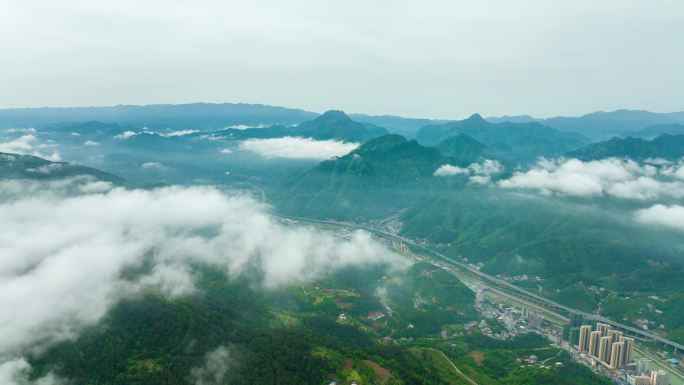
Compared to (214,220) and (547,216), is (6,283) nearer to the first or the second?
(214,220)

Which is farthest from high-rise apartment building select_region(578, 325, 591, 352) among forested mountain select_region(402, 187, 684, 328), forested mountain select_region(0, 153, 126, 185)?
forested mountain select_region(0, 153, 126, 185)

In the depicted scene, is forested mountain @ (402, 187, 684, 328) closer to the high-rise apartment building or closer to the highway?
the highway

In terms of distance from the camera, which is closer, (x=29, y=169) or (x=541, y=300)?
(x=541, y=300)

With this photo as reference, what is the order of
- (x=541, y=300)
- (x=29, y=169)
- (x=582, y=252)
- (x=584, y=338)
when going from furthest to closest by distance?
(x=29, y=169) < (x=582, y=252) < (x=541, y=300) < (x=584, y=338)

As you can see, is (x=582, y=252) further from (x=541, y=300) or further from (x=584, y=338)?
(x=584, y=338)

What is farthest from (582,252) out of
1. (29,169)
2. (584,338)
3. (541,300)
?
(29,169)

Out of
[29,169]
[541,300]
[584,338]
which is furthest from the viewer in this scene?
[29,169]

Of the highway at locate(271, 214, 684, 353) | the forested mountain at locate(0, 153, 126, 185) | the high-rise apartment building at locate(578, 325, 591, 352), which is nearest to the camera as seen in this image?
the high-rise apartment building at locate(578, 325, 591, 352)

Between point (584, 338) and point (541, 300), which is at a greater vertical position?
point (584, 338)

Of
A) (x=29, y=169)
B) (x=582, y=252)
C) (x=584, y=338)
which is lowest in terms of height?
(x=584, y=338)

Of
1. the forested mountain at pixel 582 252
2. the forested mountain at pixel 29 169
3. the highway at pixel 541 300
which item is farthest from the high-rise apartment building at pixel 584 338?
the forested mountain at pixel 29 169

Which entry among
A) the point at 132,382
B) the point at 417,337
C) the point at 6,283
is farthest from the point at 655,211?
the point at 6,283
